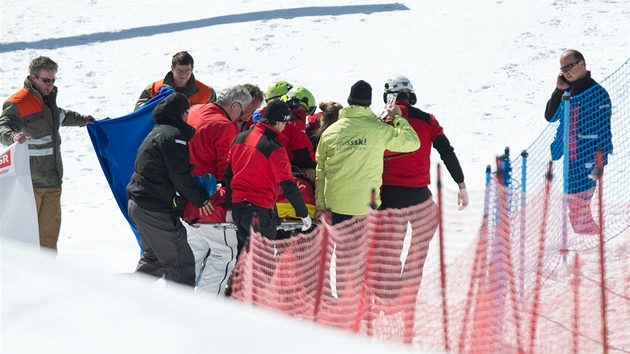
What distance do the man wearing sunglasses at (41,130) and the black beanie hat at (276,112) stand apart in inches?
80.5

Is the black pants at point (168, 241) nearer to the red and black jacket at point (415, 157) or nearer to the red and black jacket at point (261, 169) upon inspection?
the red and black jacket at point (261, 169)

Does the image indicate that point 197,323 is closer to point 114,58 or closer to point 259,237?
point 259,237

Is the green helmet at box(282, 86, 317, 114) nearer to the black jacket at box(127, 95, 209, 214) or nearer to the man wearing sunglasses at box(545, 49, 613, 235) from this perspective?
the black jacket at box(127, 95, 209, 214)

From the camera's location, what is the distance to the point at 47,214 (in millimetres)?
7703

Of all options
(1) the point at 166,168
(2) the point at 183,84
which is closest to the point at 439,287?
(1) the point at 166,168

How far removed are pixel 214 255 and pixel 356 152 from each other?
138cm

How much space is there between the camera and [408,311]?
19.2 ft

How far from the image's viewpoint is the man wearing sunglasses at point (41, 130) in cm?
745

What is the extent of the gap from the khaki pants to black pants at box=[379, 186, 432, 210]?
108 inches

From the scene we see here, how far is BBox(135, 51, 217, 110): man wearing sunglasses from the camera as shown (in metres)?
7.81

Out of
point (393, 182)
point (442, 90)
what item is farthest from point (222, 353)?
point (442, 90)

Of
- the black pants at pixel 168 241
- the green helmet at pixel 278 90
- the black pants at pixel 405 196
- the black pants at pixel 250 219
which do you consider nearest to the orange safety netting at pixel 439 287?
the black pants at pixel 250 219

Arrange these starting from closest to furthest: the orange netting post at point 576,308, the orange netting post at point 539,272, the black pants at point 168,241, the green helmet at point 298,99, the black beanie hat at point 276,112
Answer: the orange netting post at point 539,272 → the orange netting post at point 576,308 → the black beanie hat at point 276,112 → the black pants at point 168,241 → the green helmet at point 298,99

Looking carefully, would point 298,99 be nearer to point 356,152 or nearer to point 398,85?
point 398,85
